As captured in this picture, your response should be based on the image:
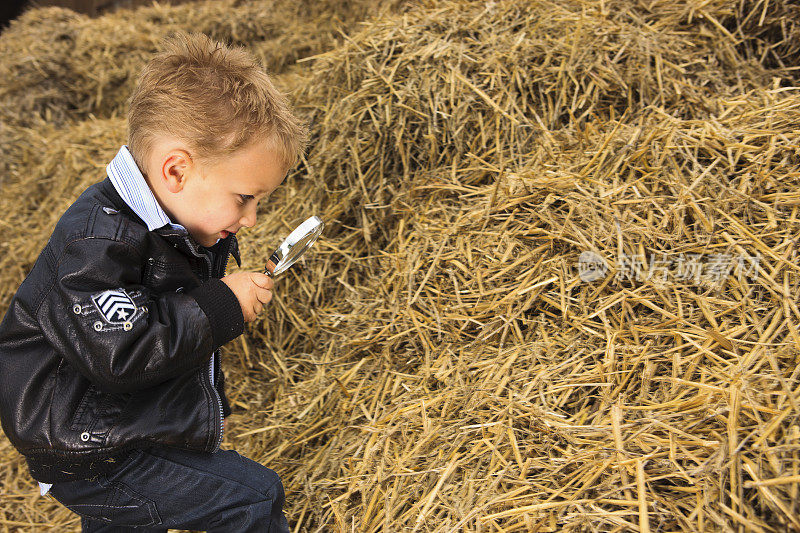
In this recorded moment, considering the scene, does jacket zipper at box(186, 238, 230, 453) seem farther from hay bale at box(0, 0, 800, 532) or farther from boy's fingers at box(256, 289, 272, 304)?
hay bale at box(0, 0, 800, 532)

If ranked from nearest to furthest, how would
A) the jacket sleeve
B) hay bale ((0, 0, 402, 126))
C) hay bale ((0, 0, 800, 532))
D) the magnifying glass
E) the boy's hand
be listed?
the jacket sleeve → hay bale ((0, 0, 800, 532)) → the boy's hand → the magnifying glass → hay bale ((0, 0, 402, 126))

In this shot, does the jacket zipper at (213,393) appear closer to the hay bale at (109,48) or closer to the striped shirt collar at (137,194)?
the striped shirt collar at (137,194)

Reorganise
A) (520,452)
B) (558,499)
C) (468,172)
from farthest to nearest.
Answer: (468,172) < (520,452) < (558,499)

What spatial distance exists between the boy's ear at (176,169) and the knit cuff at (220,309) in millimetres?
244

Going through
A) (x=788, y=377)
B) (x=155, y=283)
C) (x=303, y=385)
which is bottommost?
(x=303, y=385)

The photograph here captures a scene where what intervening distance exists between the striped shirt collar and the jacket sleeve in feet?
0.38

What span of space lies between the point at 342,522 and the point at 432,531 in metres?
0.29

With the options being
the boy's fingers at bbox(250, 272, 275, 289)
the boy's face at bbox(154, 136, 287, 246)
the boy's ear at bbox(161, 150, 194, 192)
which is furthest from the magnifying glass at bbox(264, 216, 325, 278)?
the boy's ear at bbox(161, 150, 194, 192)

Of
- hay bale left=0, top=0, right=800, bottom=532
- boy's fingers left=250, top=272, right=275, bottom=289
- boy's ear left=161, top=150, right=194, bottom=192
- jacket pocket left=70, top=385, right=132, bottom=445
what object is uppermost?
boy's ear left=161, top=150, right=194, bottom=192

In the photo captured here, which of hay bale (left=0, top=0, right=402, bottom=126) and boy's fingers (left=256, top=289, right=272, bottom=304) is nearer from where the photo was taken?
boy's fingers (left=256, top=289, right=272, bottom=304)

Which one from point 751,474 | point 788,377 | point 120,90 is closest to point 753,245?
point 788,377

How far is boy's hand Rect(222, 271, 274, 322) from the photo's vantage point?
57.6 inches

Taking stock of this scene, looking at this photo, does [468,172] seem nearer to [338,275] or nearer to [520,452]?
[338,275]

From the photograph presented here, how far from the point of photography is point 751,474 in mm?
1161
